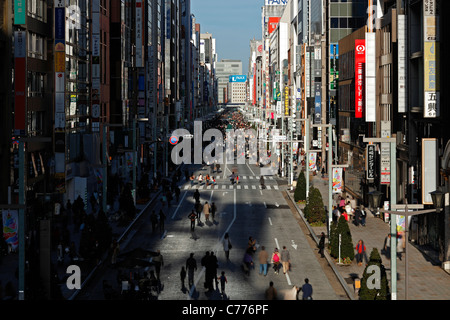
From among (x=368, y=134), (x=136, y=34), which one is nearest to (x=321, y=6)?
(x=136, y=34)

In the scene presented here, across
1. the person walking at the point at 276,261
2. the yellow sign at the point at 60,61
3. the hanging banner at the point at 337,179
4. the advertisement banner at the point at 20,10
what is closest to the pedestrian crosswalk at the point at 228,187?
the yellow sign at the point at 60,61

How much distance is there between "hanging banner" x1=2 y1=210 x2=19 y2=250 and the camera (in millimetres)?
25544

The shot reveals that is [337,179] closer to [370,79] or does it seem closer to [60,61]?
[370,79]

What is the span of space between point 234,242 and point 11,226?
16675 mm

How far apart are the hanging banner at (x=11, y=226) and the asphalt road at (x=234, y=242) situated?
3.74 metres

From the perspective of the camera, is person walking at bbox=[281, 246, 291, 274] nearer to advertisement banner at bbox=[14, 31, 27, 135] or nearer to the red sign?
advertisement banner at bbox=[14, 31, 27, 135]

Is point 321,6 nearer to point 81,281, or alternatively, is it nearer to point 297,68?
point 297,68

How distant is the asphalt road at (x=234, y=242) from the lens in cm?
2908

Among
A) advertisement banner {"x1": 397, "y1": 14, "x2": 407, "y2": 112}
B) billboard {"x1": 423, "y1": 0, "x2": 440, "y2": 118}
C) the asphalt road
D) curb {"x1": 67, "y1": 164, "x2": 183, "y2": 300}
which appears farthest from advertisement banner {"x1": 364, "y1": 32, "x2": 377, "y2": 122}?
curb {"x1": 67, "y1": 164, "x2": 183, "y2": 300}

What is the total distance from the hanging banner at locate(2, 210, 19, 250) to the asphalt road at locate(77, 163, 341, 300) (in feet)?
12.3

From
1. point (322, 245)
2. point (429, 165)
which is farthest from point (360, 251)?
point (429, 165)

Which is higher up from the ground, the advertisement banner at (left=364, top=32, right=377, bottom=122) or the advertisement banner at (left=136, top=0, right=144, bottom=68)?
the advertisement banner at (left=136, top=0, right=144, bottom=68)

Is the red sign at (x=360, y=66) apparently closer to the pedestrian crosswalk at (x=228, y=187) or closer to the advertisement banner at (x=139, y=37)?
the pedestrian crosswalk at (x=228, y=187)

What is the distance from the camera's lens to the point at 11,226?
25703mm
